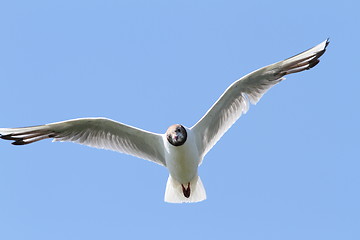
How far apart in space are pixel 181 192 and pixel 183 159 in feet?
2.73

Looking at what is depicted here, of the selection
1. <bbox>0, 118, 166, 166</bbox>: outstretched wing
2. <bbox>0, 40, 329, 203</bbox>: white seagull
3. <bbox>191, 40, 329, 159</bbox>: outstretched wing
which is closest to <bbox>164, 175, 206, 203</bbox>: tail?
<bbox>0, 40, 329, 203</bbox>: white seagull

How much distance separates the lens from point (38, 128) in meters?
16.1

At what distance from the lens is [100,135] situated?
16.3 m

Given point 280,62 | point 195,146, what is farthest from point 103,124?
point 280,62

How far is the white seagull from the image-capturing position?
51.9 ft

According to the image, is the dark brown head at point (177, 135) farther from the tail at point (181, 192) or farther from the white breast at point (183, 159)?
the tail at point (181, 192)

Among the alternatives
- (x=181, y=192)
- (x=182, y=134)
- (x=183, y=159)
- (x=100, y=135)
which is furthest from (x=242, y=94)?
(x=100, y=135)

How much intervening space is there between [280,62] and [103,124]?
9.52ft

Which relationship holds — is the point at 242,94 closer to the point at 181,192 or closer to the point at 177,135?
the point at 177,135

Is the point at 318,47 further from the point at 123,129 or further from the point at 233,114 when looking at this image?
the point at 123,129

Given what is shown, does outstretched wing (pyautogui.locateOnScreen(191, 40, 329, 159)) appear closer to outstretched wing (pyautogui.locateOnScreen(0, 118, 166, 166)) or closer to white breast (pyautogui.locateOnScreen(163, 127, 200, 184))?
white breast (pyautogui.locateOnScreen(163, 127, 200, 184))

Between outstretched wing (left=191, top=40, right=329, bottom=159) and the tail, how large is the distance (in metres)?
0.58

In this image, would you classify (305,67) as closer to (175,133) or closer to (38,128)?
(175,133)

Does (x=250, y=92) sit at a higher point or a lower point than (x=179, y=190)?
higher
